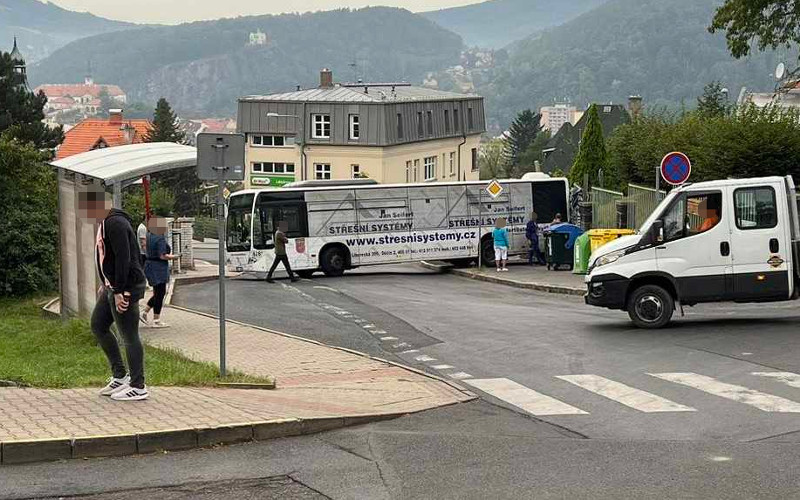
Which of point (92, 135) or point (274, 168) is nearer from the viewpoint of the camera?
point (274, 168)

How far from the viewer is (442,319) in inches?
767

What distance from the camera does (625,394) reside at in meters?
11.7

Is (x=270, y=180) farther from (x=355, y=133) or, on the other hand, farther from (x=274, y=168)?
(x=355, y=133)

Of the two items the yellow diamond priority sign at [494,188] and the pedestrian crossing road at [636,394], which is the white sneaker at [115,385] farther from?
the yellow diamond priority sign at [494,188]

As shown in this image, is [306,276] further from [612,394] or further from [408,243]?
[612,394]

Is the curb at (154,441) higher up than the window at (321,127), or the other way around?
the window at (321,127)

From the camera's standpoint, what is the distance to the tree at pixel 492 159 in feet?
404

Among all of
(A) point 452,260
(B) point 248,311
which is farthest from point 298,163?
(B) point 248,311

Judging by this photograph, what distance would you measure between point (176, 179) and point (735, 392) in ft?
310

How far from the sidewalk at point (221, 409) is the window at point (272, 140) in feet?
231

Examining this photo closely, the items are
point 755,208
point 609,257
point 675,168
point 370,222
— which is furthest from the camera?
point 370,222

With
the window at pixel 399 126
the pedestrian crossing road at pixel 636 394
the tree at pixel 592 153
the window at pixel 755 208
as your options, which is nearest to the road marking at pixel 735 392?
the pedestrian crossing road at pixel 636 394

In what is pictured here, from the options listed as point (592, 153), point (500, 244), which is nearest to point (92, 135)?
point (592, 153)

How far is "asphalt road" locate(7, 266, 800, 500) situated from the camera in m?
7.61
